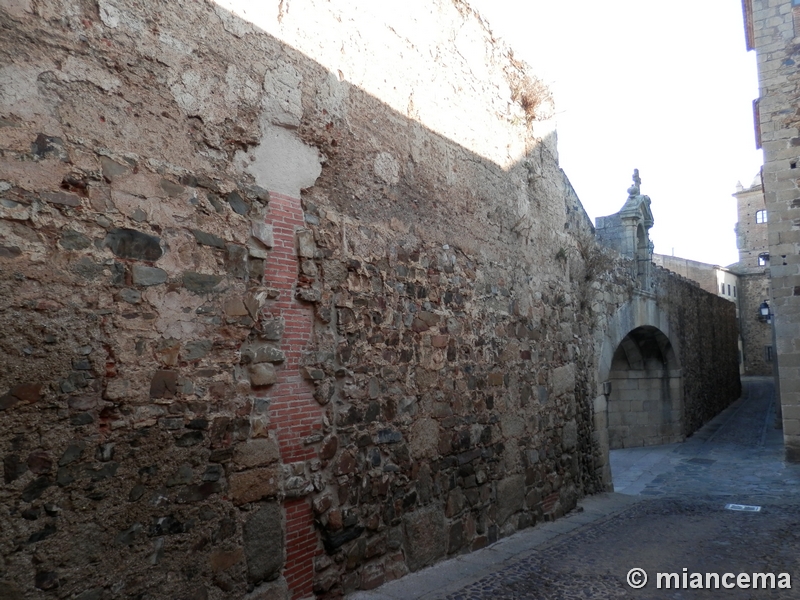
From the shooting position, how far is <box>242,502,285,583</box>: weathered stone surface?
120 inches

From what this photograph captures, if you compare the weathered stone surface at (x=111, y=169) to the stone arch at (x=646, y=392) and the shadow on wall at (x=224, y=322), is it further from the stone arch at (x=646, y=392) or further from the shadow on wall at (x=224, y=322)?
the stone arch at (x=646, y=392)

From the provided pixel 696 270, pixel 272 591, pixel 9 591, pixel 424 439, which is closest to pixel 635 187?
pixel 424 439

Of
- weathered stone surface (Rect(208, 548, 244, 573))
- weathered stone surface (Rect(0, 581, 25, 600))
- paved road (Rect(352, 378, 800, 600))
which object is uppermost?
weathered stone surface (Rect(0, 581, 25, 600))

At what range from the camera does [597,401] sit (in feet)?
23.9

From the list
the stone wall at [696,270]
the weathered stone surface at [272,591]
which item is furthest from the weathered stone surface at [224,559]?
the stone wall at [696,270]

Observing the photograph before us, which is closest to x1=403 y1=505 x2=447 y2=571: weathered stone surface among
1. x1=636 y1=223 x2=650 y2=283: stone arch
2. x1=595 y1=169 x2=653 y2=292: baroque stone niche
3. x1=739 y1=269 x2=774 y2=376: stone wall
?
x1=595 y1=169 x2=653 y2=292: baroque stone niche

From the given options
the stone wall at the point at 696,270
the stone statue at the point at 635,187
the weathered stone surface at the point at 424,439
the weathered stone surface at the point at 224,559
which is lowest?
the weathered stone surface at the point at 224,559

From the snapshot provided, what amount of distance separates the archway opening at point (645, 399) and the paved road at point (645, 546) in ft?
10.8

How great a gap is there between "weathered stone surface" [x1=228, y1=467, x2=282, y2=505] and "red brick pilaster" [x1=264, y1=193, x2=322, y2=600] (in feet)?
0.39

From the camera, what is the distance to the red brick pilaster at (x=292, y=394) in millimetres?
3291

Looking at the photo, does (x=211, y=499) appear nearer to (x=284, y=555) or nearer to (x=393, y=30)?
(x=284, y=555)

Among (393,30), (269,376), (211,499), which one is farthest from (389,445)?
(393,30)

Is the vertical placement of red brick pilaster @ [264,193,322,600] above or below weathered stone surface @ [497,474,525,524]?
above

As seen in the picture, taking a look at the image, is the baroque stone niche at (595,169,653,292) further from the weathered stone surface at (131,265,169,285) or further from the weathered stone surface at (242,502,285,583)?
the weathered stone surface at (131,265,169,285)
